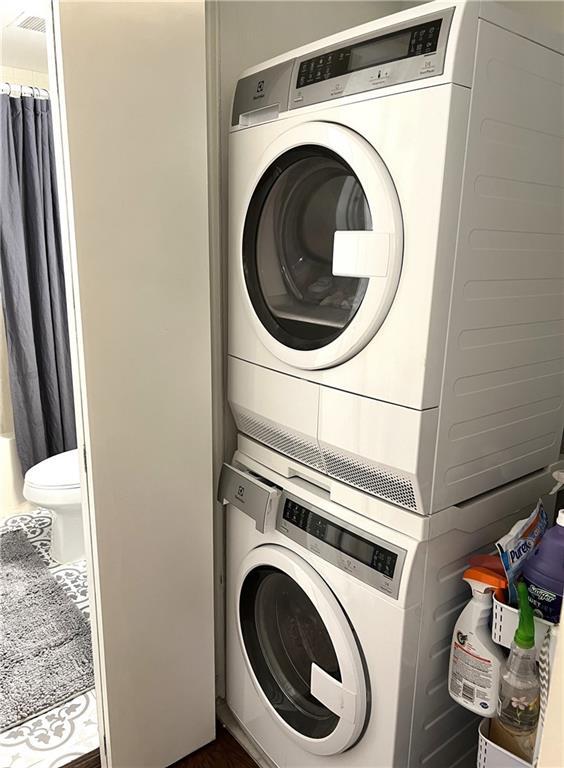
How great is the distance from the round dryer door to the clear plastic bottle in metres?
0.60

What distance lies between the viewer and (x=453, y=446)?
3.81ft

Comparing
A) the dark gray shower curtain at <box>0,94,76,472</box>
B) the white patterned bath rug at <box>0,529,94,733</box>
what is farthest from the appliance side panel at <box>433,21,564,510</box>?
the dark gray shower curtain at <box>0,94,76,472</box>

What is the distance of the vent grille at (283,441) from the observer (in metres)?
1.34

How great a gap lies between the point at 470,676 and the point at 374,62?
1185 millimetres

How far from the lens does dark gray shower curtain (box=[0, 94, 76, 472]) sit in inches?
104

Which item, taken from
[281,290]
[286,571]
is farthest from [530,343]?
[286,571]

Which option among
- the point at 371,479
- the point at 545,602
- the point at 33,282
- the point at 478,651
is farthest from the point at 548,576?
the point at 33,282

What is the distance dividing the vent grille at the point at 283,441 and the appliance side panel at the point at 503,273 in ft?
0.97

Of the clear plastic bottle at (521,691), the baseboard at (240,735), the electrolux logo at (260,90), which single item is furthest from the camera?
the baseboard at (240,735)

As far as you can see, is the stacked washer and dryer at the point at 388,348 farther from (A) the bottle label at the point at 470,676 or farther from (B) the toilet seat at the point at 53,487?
(B) the toilet seat at the point at 53,487

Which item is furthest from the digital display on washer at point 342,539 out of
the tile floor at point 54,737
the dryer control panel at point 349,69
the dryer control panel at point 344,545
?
the tile floor at point 54,737

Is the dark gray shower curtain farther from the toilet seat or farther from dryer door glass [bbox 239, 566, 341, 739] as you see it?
dryer door glass [bbox 239, 566, 341, 739]

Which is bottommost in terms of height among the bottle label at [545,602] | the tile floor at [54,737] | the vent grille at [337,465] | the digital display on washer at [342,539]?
the tile floor at [54,737]

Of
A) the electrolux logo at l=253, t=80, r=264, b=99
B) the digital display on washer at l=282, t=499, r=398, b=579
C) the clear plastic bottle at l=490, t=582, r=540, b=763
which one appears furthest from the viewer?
the electrolux logo at l=253, t=80, r=264, b=99
